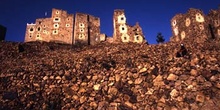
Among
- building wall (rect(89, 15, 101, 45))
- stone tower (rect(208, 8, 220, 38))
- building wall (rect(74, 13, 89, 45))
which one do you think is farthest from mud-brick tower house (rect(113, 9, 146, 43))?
stone tower (rect(208, 8, 220, 38))

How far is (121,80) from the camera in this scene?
13633 millimetres

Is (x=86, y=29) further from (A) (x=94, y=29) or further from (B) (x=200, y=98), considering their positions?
(B) (x=200, y=98)

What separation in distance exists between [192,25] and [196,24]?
100 cm

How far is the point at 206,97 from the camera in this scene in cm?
1101

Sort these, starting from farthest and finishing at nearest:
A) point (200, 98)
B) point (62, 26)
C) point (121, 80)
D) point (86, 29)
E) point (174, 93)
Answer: point (62, 26), point (86, 29), point (121, 80), point (174, 93), point (200, 98)

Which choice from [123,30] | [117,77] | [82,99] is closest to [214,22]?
[123,30]

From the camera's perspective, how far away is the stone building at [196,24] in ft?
151

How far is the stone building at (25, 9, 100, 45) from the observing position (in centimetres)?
6775

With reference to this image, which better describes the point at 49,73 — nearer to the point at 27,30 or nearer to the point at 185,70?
the point at 185,70

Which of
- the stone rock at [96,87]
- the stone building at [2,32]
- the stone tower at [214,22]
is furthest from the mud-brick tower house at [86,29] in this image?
the stone rock at [96,87]

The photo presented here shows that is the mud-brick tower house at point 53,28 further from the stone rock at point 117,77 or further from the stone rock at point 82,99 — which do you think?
the stone rock at point 82,99

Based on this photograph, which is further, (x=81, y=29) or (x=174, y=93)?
(x=81, y=29)

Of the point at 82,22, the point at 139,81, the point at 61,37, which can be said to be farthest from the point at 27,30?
the point at 139,81

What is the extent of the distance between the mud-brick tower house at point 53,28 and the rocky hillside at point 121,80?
169 ft
